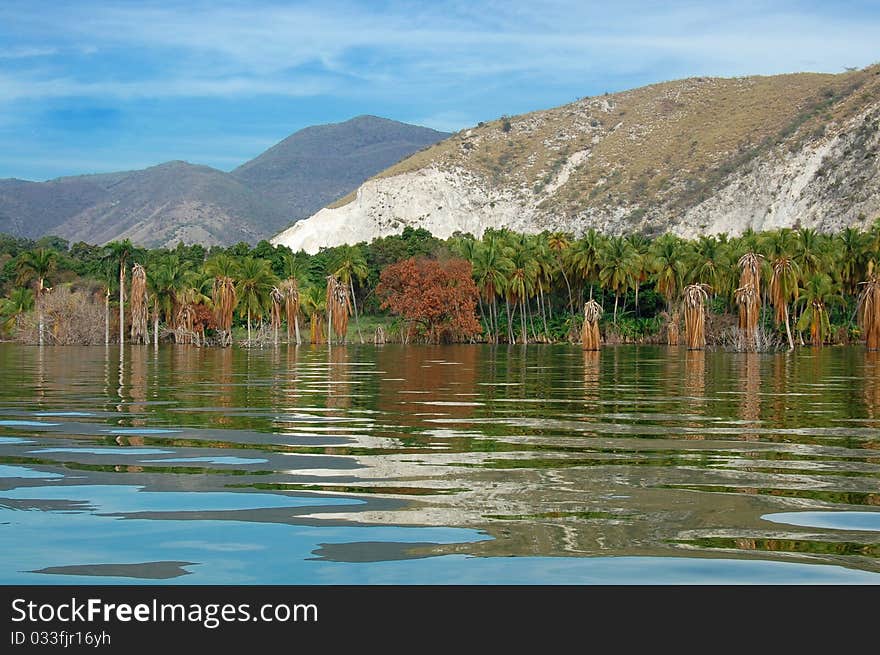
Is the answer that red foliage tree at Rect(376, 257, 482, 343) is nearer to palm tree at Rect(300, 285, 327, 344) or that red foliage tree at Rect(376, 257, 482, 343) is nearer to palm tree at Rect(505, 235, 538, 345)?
palm tree at Rect(505, 235, 538, 345)

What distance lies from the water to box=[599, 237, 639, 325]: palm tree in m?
87.0

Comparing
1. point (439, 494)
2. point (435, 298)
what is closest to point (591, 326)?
point (435, 298)

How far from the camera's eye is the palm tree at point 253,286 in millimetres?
102625

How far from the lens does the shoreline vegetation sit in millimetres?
96188

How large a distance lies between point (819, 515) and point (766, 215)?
149m

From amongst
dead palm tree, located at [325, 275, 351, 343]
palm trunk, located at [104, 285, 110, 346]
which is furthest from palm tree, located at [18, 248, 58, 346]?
dead palm tree, located at [325, 275, 351, 343]

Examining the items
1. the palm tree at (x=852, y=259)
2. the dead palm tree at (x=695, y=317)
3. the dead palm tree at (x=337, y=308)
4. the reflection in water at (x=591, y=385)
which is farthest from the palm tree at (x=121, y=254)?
the reflection in water at (x=591, y=385)

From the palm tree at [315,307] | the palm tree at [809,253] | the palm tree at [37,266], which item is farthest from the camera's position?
the palm tree at [37,266]

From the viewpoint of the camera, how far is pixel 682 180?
168 metres

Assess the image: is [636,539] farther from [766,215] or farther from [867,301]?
[766,215]

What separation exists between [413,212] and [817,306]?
340 ft

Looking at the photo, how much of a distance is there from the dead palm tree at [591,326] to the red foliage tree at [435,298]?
35.4 metres

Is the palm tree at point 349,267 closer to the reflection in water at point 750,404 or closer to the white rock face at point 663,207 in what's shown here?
the white rock face at point 663,207
